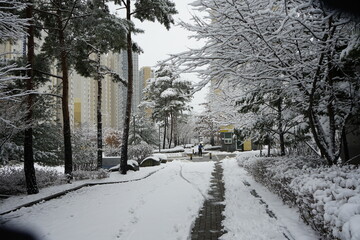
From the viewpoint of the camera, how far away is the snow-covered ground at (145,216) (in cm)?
501

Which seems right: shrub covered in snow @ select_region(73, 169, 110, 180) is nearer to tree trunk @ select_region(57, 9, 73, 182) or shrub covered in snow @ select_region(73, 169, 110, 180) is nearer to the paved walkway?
tree trunk @ select_region(57, 9, 73, 182)

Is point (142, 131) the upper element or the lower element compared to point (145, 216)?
upper

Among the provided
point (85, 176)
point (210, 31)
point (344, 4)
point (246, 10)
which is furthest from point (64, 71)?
point (344, 4)

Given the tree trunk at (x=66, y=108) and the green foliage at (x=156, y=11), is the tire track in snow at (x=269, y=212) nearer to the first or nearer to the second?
the tree trunk at (x=66, y=108)

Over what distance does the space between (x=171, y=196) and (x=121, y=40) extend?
7.09 m

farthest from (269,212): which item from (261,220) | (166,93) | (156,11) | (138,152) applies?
(166,93)

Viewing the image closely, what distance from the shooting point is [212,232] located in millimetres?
5145

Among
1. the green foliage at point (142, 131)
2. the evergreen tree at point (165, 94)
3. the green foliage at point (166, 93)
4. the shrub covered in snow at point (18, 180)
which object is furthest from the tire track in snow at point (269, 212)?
the green foliage at point (166, 93)

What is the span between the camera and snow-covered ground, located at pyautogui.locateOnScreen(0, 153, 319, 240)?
16.4ft

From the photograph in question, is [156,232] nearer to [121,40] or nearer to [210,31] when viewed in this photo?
[210,31]

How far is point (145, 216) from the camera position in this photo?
629cm

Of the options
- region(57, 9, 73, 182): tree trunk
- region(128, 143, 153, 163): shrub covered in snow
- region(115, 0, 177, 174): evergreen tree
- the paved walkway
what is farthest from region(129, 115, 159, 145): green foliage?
the paved walkway

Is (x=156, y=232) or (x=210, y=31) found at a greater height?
(x=210, y=31)

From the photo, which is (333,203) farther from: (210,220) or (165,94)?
→ (165,94)
